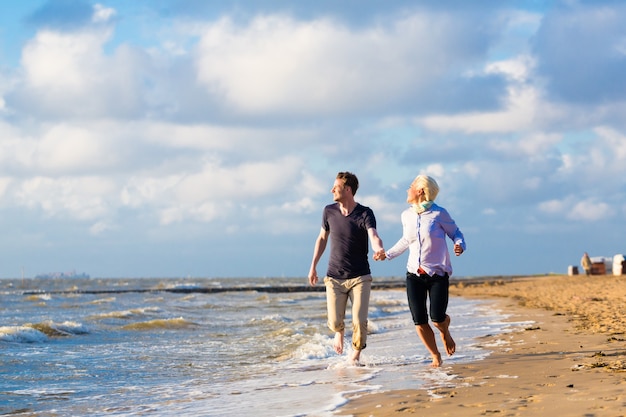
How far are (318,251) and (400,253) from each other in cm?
125

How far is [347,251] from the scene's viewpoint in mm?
8547

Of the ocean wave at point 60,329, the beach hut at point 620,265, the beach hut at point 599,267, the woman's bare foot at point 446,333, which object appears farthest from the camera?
the beach hut at point 599,267

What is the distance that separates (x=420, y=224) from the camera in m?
7.91

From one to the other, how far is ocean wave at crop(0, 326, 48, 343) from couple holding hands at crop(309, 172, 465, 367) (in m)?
9.36

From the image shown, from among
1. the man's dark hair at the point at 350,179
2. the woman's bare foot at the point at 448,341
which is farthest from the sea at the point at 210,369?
the man's dark hair at the point at 350,179

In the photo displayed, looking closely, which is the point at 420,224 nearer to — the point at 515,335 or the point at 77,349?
the point at 515,335

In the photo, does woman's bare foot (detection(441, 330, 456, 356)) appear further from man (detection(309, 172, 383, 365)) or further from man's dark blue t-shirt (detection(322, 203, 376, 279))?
man's dark blue t-shirt (detection(322, 203, 376, 279))

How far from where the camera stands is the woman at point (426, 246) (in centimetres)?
788

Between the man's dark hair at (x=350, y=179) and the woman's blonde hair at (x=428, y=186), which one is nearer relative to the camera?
the woman's blonde hair at (x=428, y=186)

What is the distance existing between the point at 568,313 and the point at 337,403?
10.9 m

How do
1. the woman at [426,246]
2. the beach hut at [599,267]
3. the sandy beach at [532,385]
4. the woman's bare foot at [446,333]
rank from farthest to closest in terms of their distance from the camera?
the beach hut at [599,267] < the woman's bare foot at [446,333] < the woman at [426,246] < the sandy beach at [532,385]

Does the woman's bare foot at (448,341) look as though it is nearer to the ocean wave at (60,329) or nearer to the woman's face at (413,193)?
the woman's face at (413,193)

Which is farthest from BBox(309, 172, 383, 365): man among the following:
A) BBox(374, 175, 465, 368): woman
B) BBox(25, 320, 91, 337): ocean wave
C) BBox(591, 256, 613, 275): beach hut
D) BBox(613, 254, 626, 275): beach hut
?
BBox(591, 256, 613, 275): beach hut

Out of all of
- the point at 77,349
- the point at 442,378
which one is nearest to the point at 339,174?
the point at 442,378
